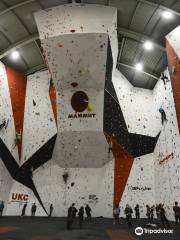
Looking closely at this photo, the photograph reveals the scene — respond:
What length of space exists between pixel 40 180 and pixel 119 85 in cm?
862

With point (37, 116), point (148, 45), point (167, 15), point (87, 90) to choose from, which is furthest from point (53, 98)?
point (167, 15)

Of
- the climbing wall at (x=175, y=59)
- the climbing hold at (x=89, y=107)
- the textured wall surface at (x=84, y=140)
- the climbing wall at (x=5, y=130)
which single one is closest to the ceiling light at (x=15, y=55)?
the climbing wall at (x=5, y=130)

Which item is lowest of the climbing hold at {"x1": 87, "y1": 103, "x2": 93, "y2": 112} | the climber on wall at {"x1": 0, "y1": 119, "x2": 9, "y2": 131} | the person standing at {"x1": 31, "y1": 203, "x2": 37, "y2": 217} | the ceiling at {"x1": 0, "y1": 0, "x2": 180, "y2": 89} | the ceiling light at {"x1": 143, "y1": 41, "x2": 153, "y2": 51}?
the person standing at {"x1": 31, "y1": 203, "x2": 37, "y2": 217}

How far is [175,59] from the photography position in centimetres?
1347

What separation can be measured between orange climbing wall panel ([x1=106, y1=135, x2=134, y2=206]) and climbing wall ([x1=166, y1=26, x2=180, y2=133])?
503 cm

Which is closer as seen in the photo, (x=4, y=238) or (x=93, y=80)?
(x=4, y=238)

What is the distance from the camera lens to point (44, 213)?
53.9ft

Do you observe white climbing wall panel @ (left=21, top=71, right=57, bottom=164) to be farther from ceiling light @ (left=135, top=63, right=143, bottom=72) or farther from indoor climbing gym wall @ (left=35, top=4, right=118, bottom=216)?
ceiling light @ (left=135, top=63, right=143, bottom=72)

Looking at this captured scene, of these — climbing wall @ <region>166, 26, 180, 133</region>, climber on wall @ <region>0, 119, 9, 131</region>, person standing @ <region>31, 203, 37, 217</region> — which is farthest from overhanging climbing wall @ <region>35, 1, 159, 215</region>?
climber on wall @ <region>0, 119, 9, 131</region>

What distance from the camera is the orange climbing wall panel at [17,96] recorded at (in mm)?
17844

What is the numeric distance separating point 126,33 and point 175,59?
374cm

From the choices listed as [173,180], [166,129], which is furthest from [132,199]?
[166,129]

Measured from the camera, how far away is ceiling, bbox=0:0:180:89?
536 inches

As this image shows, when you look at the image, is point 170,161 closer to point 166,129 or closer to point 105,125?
point 166,129
